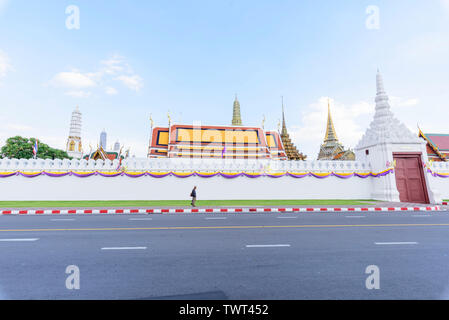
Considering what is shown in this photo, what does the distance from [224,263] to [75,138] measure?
65.0m

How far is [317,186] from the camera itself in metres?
15.9

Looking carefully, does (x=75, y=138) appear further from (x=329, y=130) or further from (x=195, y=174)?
(x=329, y=130)

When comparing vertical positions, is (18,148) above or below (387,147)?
above

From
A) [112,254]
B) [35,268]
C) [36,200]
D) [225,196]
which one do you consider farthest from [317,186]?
[36,200]

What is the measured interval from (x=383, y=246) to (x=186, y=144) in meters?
→ 19.2

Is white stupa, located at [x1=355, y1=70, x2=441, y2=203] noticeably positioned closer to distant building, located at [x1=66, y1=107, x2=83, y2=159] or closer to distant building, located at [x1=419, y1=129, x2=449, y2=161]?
distant building, located at [x1=419, y1=129, x2=449, y2=161]

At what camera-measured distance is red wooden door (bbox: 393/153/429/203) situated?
14.7 m

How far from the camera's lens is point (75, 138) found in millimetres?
54281

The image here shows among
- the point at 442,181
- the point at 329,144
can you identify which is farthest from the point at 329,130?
the point at 442,181

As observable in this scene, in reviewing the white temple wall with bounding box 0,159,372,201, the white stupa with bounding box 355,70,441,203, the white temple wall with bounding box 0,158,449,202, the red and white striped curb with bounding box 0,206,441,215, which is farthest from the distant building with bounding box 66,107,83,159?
the white stupa with bounding box 355,70,441,203

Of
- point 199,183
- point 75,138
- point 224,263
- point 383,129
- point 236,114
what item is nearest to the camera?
point 224,263

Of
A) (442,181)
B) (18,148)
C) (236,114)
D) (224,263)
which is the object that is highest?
(236,114)
